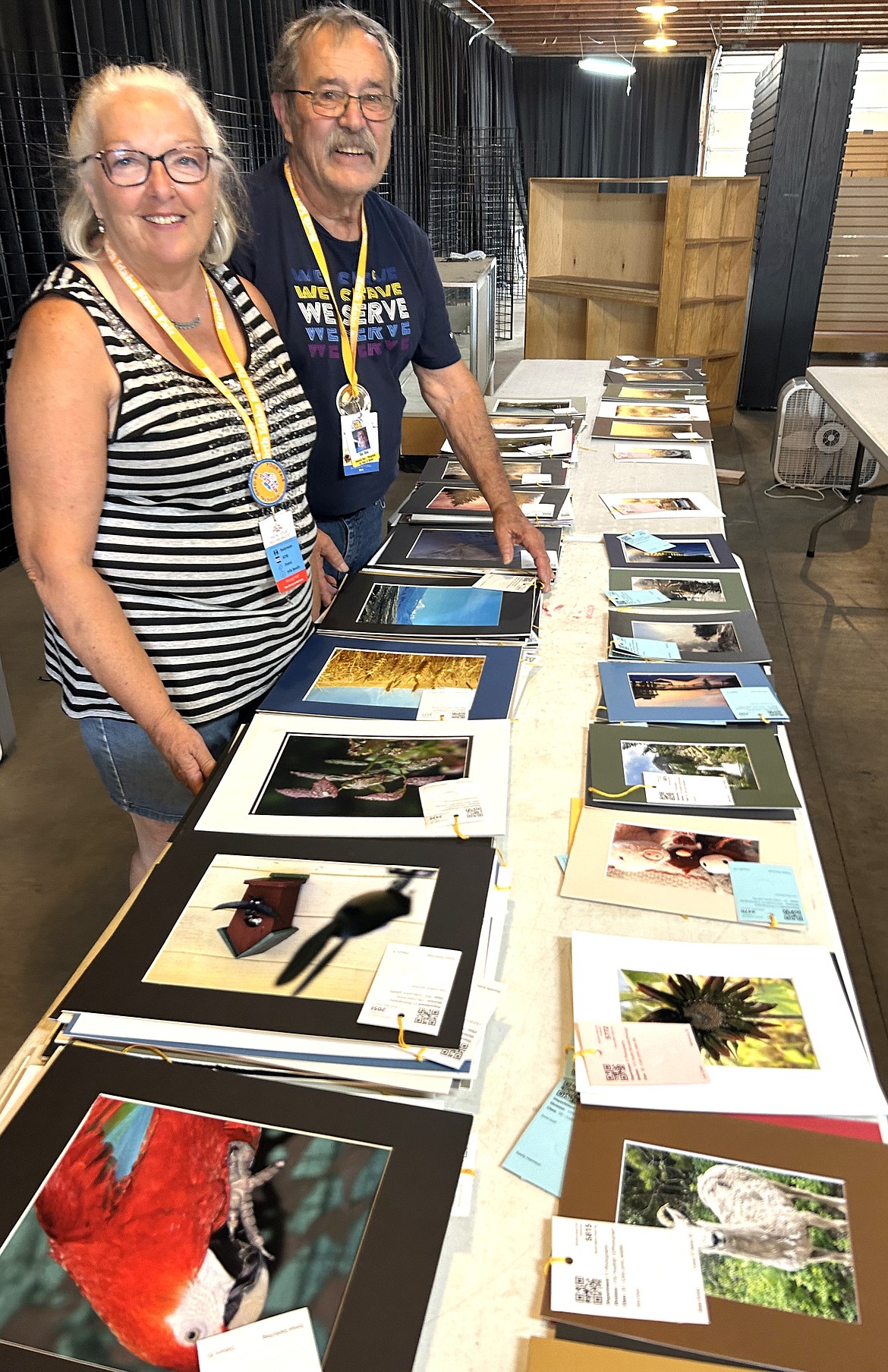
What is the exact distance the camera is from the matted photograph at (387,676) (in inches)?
54.6

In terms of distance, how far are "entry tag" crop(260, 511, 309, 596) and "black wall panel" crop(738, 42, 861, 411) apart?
6.22m

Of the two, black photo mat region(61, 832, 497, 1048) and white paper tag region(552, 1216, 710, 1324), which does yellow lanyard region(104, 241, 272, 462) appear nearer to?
black photo mat region(61, 832, 497, 1048)

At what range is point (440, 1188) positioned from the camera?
2.40 feet

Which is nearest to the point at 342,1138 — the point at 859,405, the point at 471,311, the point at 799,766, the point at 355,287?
the point at 355,287

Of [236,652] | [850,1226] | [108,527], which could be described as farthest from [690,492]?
[850,1226]

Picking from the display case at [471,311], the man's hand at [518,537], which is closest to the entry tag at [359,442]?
the man's hand at [518,537]

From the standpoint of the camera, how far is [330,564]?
179 centimetres

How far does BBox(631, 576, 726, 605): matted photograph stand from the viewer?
1.73 m

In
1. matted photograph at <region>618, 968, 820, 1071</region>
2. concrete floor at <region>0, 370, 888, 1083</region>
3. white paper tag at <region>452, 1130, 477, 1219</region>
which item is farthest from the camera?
concrete floor at <region>0, 370, 888, 1083</region>

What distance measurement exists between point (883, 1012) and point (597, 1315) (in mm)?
1593

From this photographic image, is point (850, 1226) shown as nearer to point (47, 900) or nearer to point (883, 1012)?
point (883, 1012)

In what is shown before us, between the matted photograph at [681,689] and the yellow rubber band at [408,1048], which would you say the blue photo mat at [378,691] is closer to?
the matted photograph at [681,689]

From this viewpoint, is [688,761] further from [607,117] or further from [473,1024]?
[607,117]

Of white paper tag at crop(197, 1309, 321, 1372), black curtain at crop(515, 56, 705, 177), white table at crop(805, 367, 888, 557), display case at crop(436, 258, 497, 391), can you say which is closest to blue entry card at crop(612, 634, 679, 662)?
white paper tag at crop(197, 1309, 321, 1372)
